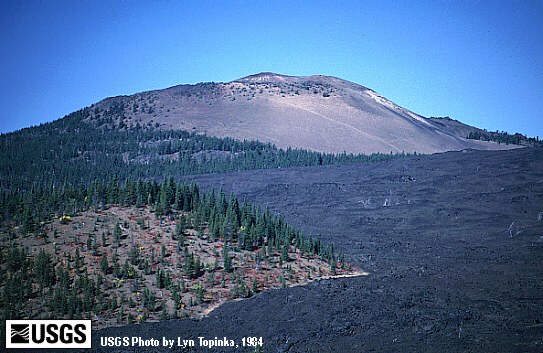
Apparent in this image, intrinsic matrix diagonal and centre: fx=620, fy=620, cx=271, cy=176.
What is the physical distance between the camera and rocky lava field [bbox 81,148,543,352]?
35625 mm

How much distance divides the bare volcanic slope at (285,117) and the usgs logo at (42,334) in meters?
107

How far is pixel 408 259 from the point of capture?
6116 cm

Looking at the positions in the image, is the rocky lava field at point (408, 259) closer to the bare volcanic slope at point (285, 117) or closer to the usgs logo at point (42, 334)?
the usgs logo at point (42, 334)

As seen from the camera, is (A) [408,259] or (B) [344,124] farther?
(B) [344,124]

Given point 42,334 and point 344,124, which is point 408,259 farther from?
point 344,124

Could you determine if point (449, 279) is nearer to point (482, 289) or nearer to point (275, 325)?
point (482, 289)

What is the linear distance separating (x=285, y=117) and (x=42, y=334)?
128992 mm

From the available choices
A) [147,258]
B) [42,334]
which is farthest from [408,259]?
[42,334]

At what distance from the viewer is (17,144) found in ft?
424

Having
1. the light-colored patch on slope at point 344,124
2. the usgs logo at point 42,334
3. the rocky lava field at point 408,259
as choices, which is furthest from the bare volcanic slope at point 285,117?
the usgs logo at point 42,334

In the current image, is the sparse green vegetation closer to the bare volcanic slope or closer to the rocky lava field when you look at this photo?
the rocky lava field

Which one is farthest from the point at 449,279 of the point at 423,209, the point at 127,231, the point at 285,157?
the point at 285,157

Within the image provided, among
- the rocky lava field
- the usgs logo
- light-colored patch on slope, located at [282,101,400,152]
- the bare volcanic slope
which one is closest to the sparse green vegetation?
the rocky lava field

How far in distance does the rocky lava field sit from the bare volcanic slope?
130 feet
